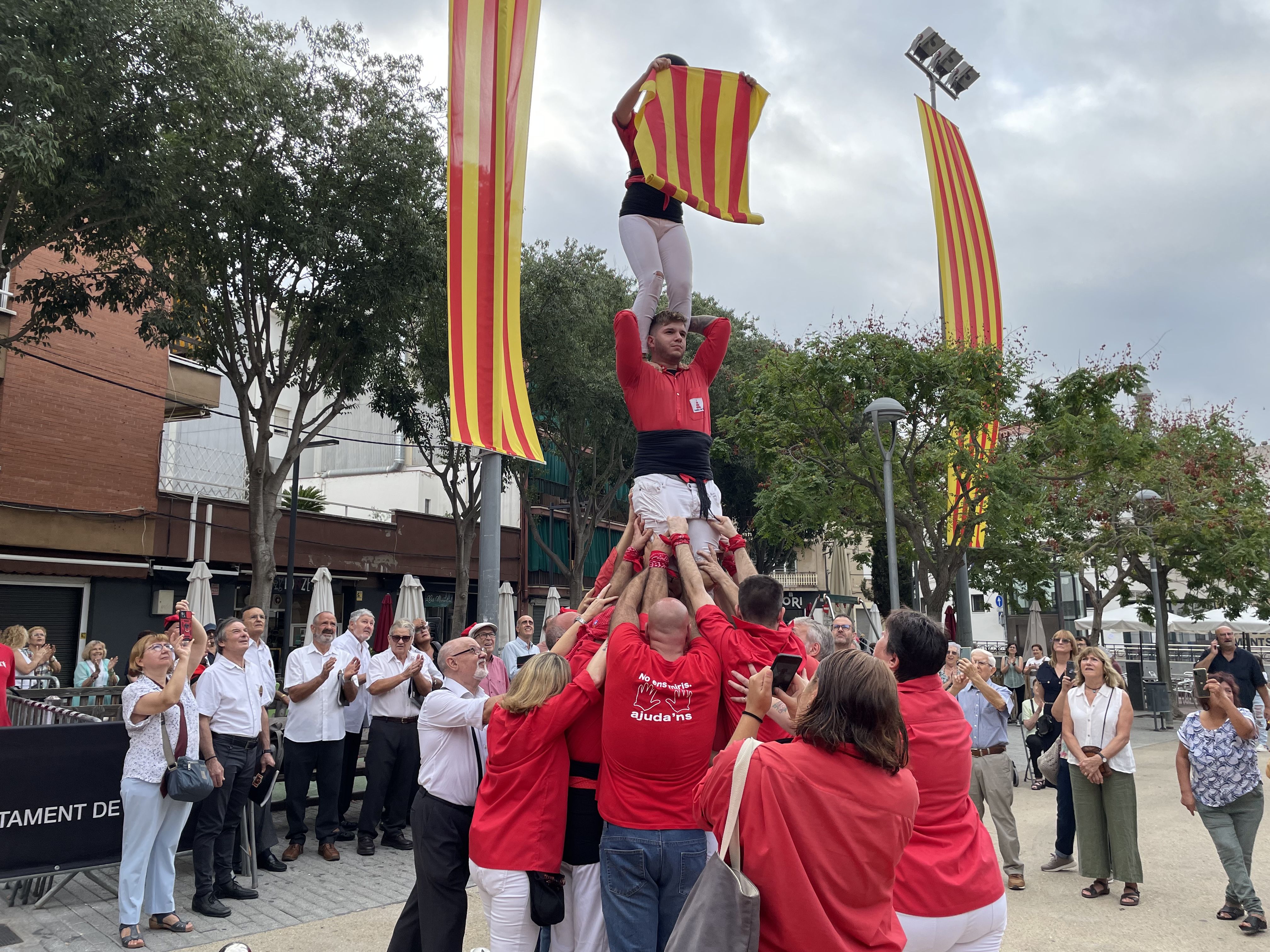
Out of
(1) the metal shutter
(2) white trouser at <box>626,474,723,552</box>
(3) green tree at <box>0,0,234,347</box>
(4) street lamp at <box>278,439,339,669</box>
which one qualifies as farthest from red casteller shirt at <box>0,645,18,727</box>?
(1) the metal shutter

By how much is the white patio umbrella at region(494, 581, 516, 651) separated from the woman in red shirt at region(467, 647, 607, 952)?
12938 millimetres

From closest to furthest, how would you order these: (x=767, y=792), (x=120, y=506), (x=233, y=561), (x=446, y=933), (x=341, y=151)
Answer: (x=767, y=792)
(x=446, y=933)
(x=341, y=151)
(x=120, y=506)
(x=233, y=561)

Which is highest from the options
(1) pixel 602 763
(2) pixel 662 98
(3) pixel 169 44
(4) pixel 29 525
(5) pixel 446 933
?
(3) pixel 169 44

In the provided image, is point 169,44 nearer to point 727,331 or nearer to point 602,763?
point 727,331

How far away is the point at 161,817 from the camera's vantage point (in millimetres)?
6141

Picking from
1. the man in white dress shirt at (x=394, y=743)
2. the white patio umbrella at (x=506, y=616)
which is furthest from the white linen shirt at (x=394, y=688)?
the white patio umbrella at (x=506, y=616)

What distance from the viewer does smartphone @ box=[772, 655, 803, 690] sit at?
9.58ft

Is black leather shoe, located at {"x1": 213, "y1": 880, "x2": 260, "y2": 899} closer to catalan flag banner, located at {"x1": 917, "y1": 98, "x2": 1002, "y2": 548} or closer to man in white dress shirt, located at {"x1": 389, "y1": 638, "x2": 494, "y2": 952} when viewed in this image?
man in white dress shirt, located at {"x1": 389, "y1": 638, "x2": 494, "y2": 952}

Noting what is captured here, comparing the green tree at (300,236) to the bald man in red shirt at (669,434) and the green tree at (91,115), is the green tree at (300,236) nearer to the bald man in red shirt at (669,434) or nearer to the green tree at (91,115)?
the green tree at (91,115)

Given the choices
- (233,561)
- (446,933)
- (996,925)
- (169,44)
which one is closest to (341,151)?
(169,44)

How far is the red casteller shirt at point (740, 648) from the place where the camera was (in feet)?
12.7

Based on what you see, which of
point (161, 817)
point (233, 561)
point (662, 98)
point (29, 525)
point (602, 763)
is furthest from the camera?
point (233, 561)

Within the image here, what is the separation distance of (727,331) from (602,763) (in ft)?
7.67

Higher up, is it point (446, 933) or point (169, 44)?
point (169, 44)
